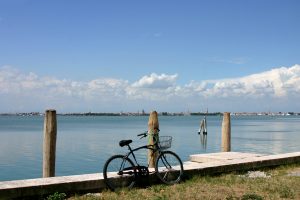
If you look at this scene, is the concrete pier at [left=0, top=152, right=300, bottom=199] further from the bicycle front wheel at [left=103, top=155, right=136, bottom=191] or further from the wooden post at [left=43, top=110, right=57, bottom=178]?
the wooden post at [left=43, top=110, right=57, bottom=178]

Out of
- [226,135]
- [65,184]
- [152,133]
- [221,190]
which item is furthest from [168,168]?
[226,135]

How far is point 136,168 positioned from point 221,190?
191cm

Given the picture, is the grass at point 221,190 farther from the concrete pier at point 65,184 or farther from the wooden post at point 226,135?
the wooden post at point 226,135

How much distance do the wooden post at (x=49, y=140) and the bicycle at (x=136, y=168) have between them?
2.21 metres

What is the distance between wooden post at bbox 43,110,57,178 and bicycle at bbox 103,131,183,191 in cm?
221

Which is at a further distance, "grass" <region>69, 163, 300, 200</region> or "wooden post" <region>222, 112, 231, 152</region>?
"wooden post" <region>222, 112, 231, 152</region>

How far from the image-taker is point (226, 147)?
17.9m

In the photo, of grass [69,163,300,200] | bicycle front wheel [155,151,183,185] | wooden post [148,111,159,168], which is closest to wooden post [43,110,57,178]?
wooden post [148,111,159,168]

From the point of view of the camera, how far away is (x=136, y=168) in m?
9.55

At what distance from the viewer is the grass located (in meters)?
8.52

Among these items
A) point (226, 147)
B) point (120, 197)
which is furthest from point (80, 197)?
point (226, 147)

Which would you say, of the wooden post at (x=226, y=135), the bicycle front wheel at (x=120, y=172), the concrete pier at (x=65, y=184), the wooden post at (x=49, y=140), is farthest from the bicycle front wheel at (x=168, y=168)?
the wooden post at (x=226, y=135)

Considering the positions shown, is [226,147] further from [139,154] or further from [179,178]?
[139,154]

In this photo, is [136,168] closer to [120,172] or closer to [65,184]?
[120,172]
